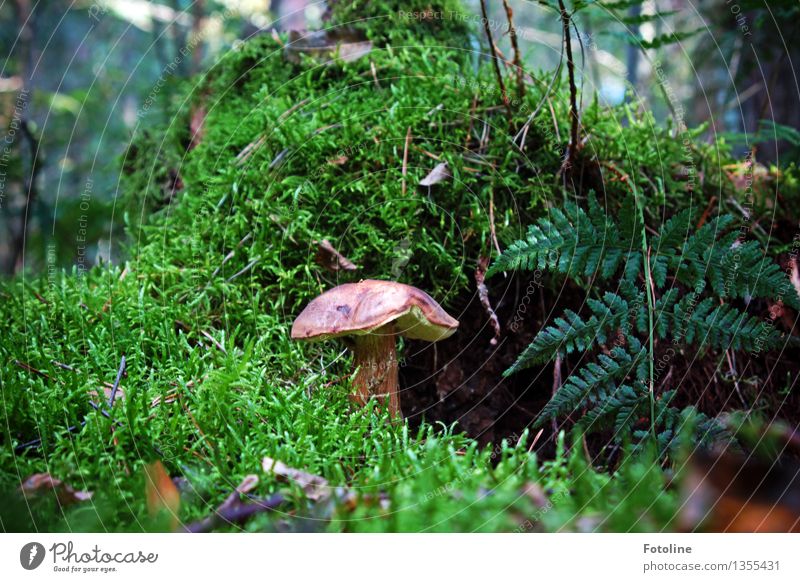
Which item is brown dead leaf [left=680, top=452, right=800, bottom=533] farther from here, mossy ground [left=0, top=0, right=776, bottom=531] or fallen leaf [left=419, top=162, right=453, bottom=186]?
fallen leaf [left=419, top=162, right=453, bottom=186]

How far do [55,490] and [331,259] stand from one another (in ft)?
2.94

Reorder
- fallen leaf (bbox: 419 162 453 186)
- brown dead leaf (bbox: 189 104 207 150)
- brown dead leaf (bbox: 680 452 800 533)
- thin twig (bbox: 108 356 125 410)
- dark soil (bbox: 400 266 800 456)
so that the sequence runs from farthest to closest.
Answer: brown dead leaf (bbox: 189 104 207 150) → fallen leaf (bbox: 419 162 453 186) → dark soil (bbox: 400 266 800 456) → thin twig (bbox: 108 356 125 410) → brown dead leaf (bbox: 680 452 800 533)

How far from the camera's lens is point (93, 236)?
13.5 feet

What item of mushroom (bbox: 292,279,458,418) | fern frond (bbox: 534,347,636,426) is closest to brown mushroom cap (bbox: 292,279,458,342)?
mushroom (bbox: 292,279,458,418)

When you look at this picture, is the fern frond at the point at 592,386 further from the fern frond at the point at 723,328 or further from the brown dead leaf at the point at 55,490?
the brown dead leaf at the point at 55,490

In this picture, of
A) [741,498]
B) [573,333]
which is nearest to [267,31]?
[573,333]

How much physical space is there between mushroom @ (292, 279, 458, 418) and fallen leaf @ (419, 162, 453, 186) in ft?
1.62

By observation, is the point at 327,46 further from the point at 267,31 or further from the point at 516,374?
the point at 516,374

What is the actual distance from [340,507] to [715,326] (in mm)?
982

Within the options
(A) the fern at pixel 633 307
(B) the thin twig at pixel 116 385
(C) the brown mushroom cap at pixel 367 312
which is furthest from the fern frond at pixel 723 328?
(B) the thin twig at pixel 116 385

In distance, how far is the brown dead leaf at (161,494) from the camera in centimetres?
96

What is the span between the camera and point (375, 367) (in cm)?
139

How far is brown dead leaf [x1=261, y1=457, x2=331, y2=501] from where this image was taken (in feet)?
3.15

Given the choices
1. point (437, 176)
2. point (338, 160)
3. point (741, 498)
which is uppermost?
point (338, 160)
